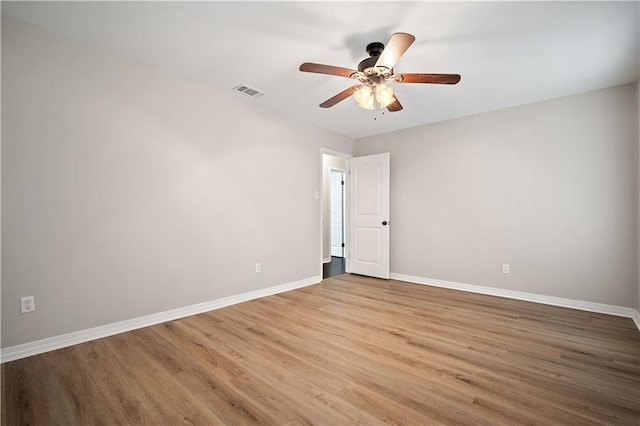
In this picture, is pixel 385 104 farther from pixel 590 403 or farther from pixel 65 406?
pixel 65 406

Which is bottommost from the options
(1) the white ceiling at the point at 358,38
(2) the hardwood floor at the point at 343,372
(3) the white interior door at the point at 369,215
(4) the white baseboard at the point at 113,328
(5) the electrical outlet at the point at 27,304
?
(2) the hardwood floor at the point at 343,372

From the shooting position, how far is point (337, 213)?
7211 millimetres

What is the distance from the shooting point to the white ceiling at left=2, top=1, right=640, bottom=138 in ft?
6.77

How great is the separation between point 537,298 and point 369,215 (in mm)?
2609

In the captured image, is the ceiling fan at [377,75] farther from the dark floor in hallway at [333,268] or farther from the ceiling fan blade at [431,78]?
the dark floor in hallway at [333,268]

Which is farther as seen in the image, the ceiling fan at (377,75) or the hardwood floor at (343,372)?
the ceiling fan at (377,75)

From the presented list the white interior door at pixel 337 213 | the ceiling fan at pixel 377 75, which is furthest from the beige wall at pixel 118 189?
the white interior door at pixel 337 213

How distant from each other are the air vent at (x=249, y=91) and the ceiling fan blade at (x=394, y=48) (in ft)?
5.60

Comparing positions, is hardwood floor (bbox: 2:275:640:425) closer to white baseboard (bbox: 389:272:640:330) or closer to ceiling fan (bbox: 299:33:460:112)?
white baseboard (bbox: 389:272:640:330)

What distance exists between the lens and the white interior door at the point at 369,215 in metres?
4.95

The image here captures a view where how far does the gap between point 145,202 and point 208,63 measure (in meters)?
1.50

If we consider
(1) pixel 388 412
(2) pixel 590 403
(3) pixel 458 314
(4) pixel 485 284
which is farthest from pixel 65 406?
(4) pixel 485 284

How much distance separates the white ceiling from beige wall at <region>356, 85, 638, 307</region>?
512mm

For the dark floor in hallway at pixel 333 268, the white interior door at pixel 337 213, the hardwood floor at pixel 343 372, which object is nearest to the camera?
the hardwood floor at pixel 343 372
